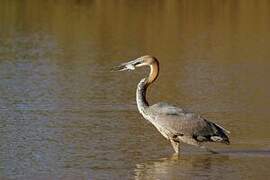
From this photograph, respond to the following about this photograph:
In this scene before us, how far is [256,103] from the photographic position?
13719 millimetres

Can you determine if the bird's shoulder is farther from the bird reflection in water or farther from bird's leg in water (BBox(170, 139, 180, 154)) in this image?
the bird reflection in water

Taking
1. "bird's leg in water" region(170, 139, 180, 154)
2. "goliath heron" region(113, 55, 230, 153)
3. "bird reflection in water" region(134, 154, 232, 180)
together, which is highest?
"goliath heron" region(113, 55, 230, 153)

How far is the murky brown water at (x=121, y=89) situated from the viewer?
9.95 meters

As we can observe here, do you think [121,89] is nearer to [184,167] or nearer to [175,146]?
[175,146]

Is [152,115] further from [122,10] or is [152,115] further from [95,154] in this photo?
[122,10]

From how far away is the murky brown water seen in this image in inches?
392

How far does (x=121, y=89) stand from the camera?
14891mm

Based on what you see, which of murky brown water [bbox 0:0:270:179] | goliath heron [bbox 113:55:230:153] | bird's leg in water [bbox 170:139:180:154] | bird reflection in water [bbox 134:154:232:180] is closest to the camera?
bird reflection in water [bbox 134:154:232:180]

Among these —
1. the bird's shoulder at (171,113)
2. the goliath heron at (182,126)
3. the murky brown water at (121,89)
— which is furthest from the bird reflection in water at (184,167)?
the bird's shoulder at (171,113)

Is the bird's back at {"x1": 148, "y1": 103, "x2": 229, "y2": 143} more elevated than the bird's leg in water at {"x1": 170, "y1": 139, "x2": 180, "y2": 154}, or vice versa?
the bird's back at {"x1": 148, "y1": 103, "x2": 229, "y2": 143}

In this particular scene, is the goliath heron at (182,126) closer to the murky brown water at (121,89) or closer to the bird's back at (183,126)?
the bird's back at (183,126)

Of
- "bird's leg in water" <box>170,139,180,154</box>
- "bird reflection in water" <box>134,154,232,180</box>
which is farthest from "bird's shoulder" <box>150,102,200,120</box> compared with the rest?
"bird reflection in water" <box>134,154,232,180</box>

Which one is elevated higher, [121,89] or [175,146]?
[121,89]

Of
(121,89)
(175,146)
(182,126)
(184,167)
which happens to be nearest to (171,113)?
(182,126)
